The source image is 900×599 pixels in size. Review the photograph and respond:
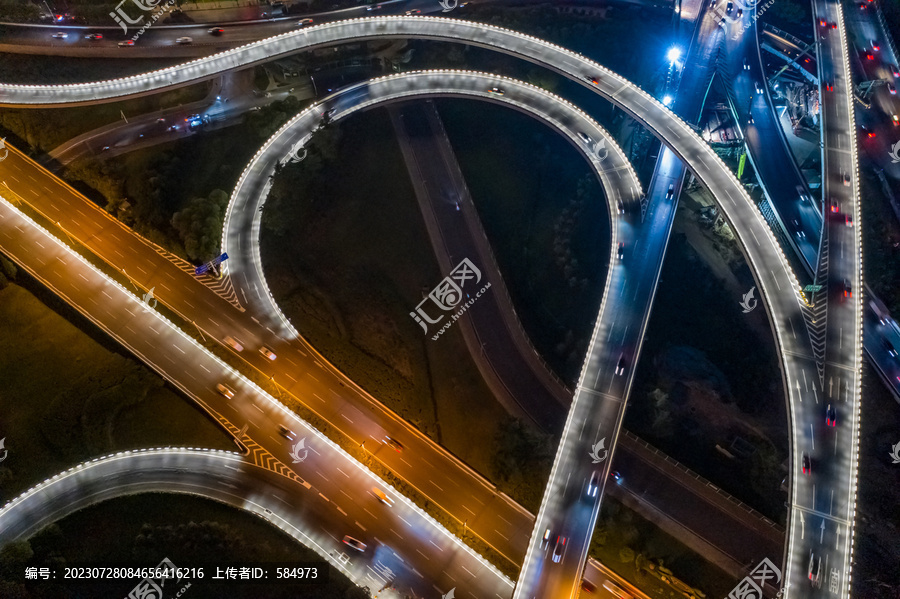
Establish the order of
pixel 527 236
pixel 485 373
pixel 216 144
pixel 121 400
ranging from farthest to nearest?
1. pixel 216 144
2. pixel 527 236
3. pixel 485 373
4. pixel 121 400

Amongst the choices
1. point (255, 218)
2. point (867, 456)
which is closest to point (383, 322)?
point (255, 218)

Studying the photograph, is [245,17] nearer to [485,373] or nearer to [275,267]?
[275,267]

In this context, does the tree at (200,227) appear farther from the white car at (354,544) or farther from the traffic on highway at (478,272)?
the white car at (354,544)

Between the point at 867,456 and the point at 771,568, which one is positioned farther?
the point at 867,456
